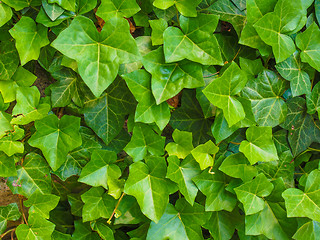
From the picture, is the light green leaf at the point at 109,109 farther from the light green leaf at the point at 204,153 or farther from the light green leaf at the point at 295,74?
the light green leaf at the point at 295,74

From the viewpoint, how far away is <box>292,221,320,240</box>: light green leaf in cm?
95

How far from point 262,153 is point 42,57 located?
2.33 feet

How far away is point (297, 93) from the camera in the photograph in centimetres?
90

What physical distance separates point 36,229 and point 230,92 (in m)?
0.70

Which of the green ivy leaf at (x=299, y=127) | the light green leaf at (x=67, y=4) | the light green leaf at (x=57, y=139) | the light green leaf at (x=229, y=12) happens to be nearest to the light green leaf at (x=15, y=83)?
the light green leaf at (x=57, y=139)

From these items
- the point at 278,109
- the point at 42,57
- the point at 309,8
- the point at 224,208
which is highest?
the point at 309,8

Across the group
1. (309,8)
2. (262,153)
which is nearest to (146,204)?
(262,153)

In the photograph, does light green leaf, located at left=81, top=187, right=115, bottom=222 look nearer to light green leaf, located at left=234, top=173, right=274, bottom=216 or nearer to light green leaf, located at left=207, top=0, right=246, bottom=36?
light green leaf, located at left=234, top=173, right=274, bottom=216

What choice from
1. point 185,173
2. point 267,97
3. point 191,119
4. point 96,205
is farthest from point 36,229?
point 267,97

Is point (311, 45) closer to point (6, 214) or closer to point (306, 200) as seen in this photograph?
point (306, 200)

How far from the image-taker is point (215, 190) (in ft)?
3.12

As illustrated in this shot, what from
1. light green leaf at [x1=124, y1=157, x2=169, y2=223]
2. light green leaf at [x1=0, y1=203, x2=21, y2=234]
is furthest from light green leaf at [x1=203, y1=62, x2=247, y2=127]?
light green leaf at [x1=0, y1=203, x2=21, y2=234]

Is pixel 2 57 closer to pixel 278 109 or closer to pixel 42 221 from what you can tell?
pixel 42 221

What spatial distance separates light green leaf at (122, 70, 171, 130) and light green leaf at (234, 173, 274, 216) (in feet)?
1.04
